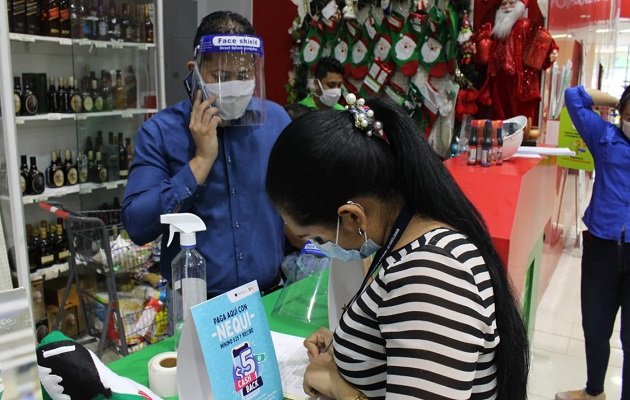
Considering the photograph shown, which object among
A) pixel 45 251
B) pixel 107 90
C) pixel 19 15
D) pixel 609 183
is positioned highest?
pixel 19 15

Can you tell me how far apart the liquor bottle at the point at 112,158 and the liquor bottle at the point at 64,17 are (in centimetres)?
78

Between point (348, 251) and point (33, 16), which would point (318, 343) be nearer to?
point (348, 251)

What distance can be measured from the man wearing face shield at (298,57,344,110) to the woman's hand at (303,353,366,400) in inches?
128

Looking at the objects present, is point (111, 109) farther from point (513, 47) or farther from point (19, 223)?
point (513, 47)

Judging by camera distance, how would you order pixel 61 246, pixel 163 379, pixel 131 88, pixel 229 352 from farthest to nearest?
1. pixel 131 88
2. pixel 61 246
3. pixel 163 379
4. pixel 229 352

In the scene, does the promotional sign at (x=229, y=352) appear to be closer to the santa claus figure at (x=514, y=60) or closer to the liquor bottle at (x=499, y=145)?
the liquor bottle at (x=499, y=145)

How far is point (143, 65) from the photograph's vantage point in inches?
163

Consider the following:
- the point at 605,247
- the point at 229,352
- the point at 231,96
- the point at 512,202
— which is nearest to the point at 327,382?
the point at 229,352

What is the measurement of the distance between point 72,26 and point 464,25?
108 inches

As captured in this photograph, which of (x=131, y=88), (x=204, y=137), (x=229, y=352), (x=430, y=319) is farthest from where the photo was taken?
(x=131, y=88)

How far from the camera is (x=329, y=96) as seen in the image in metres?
4.21

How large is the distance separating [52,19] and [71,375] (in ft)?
10.7

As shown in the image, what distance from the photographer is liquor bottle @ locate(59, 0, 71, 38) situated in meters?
3.60

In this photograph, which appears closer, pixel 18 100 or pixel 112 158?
pixel 18 100
